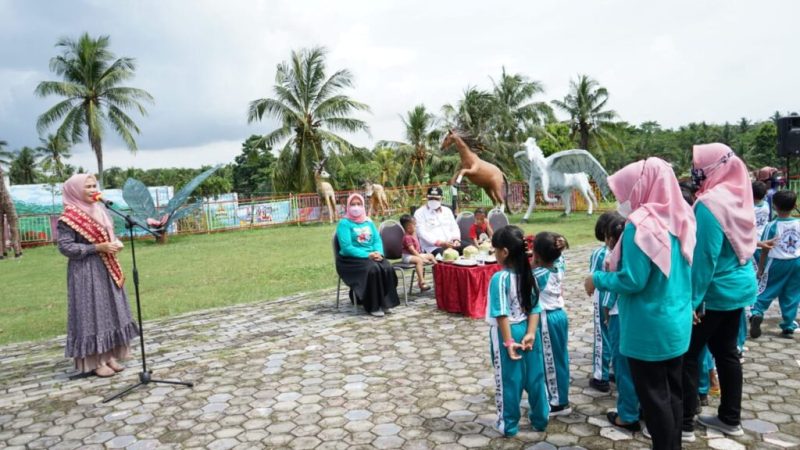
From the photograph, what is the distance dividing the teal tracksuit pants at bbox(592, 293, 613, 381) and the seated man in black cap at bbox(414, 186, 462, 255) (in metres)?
3.49

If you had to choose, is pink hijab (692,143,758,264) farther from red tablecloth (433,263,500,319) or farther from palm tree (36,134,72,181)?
palm tree (36,134,72,181)

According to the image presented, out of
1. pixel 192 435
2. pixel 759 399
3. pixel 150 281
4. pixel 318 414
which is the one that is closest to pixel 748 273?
pixel 759 399

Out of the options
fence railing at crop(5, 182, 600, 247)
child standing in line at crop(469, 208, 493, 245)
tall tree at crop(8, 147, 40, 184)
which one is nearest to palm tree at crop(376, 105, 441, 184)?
fence railing at crop(5, 182, 600, 247)

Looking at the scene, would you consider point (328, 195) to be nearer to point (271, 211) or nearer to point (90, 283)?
point (271, 211)

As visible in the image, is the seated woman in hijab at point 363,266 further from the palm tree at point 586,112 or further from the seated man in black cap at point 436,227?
the palm tree at point 586,112

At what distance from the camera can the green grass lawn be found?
7.18 metres

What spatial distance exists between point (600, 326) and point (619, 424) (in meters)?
0.63

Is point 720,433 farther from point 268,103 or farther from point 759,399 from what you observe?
point 268,103

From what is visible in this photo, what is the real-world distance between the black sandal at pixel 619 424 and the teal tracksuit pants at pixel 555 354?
0.25 meters

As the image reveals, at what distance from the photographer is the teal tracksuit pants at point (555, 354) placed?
3160 millimetres

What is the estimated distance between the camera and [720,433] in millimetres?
2904

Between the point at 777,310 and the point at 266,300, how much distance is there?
231 inches

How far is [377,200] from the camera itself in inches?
837

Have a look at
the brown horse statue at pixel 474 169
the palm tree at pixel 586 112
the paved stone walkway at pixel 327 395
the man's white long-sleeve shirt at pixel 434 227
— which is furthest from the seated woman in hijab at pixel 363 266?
the palm tree at pixel 586 112
